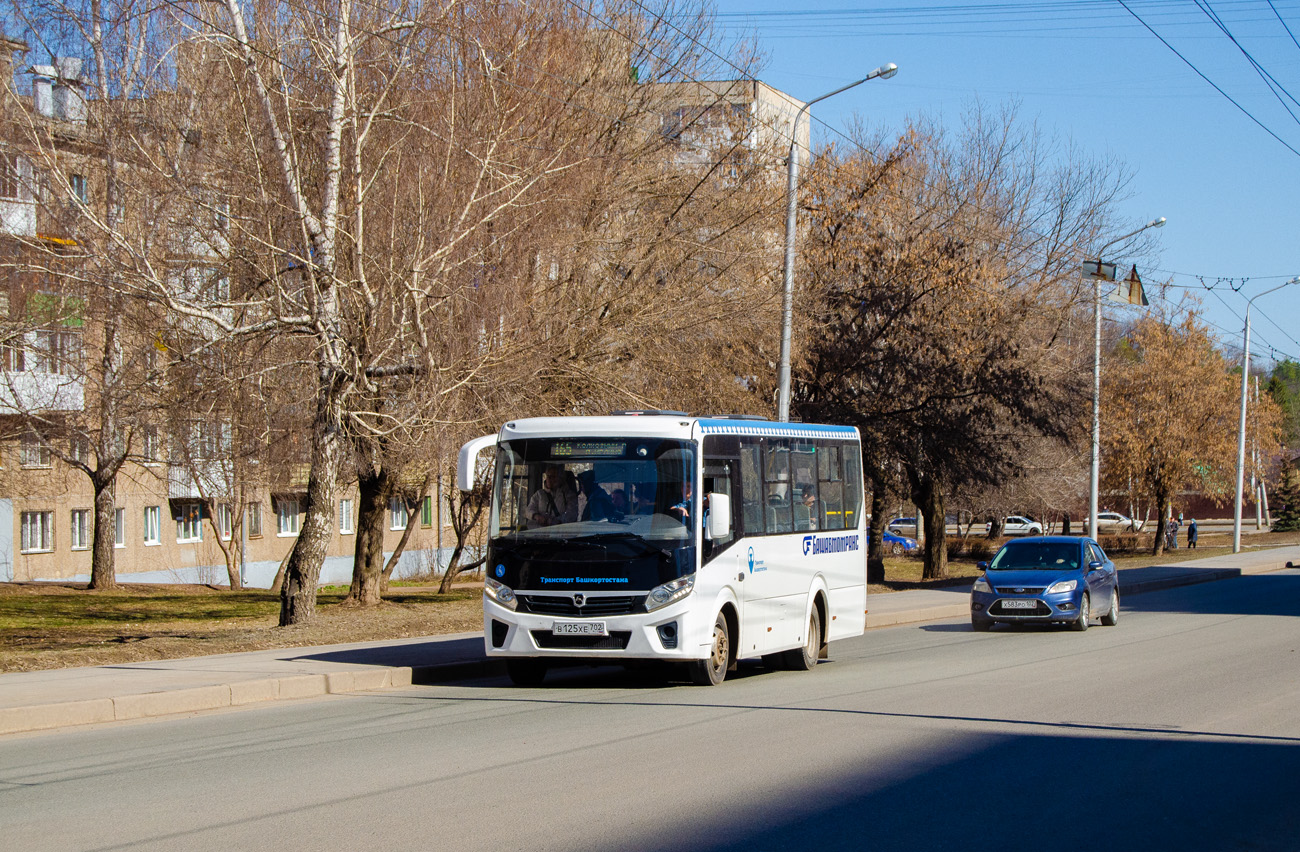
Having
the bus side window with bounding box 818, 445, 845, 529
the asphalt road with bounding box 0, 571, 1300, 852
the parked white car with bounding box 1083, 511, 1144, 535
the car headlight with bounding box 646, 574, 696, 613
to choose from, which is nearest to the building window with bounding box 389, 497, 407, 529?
the bus side window with bounding box 818, 445, 845, 529

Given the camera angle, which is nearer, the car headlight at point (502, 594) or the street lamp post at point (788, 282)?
the car headlight at point (502, 594)

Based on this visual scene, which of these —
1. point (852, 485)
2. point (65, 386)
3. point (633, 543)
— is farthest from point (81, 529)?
point (633, 543)

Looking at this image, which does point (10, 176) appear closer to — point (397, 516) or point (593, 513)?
point (593, 513)

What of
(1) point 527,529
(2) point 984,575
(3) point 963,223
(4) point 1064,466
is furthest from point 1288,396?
(1) point 527,529

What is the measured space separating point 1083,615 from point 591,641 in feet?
36.1

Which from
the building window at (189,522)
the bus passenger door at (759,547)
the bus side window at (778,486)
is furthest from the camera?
the building window at (189,522)

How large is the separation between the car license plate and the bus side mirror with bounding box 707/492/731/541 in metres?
1.46

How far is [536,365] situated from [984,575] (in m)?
8.27

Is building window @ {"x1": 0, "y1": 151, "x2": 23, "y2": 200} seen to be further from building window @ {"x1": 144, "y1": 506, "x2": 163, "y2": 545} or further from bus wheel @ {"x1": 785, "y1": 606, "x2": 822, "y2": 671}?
building window @ {"x1": 144, "y1": 506, "x2": 163, "y2": 545}

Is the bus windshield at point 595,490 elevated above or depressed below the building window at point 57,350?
below

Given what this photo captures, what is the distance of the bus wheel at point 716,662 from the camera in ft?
43.1

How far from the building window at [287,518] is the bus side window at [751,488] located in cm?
4036

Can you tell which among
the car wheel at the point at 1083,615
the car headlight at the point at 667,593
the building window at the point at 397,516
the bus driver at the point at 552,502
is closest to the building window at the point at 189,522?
the building window at the point at 397,516

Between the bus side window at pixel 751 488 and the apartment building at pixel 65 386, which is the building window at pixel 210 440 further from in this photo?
the bus side window at pixel 751 488
